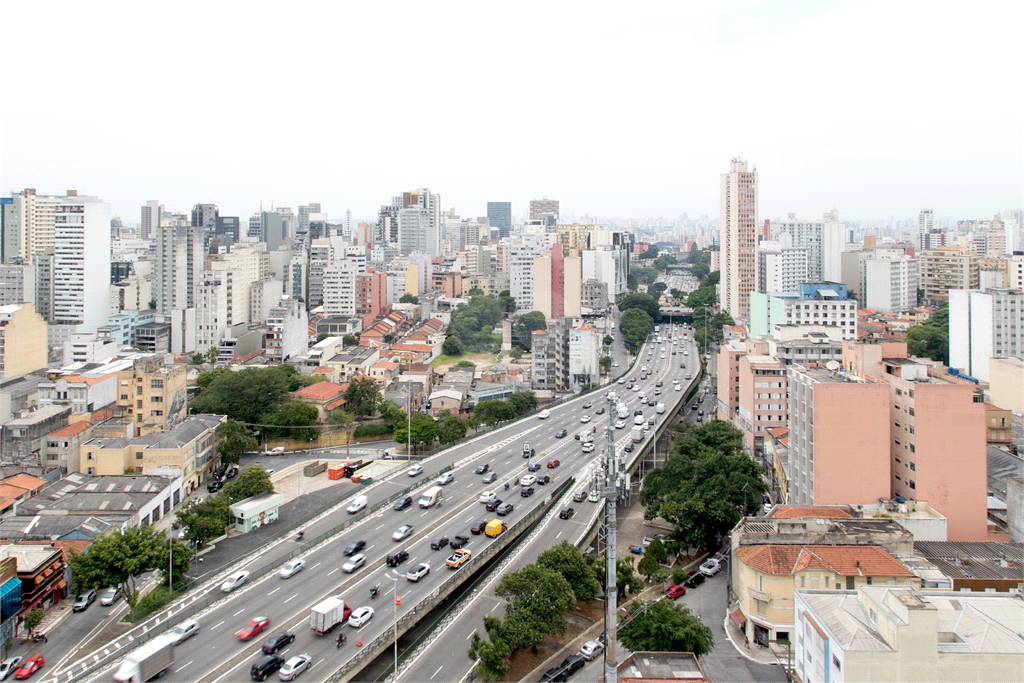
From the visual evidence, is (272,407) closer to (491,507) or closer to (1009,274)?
(491,507)

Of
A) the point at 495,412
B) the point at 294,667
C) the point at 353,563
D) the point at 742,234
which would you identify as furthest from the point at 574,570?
the point at 742,234

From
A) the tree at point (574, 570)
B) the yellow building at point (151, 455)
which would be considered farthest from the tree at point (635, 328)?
the tree at point (574, 570)

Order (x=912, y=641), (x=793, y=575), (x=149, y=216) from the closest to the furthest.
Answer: (x=912, y=641) < (x=793, y=575) < (x=149, y=216)

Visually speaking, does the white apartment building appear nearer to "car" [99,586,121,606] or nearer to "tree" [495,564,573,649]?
"tree" [495,564,573,649]

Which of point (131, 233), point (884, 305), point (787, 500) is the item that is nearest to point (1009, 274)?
point (884, 305)

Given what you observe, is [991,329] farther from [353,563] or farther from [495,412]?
[353,563]

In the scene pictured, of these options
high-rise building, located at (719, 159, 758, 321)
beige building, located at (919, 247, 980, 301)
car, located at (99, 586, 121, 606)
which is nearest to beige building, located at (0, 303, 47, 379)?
car, located at (99, 586, 121, 606)
